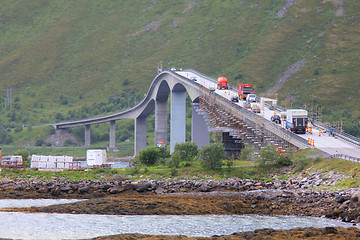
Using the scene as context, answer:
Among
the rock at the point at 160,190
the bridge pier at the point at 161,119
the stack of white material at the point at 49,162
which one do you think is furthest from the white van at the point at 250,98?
the bridge pier at the point at 161,119

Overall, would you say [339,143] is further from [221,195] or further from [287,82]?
[287,82]

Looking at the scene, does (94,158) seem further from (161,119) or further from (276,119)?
(161,119)

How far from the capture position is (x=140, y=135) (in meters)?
158

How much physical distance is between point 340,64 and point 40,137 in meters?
88.1

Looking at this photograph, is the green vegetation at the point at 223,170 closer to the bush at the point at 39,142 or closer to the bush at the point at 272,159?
the bush at the point at 272,159

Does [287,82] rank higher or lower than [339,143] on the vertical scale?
higher

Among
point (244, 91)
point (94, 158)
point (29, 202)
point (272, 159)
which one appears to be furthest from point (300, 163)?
point (244, 91)

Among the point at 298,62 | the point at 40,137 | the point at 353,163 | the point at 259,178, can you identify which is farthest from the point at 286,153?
the point at 298,62

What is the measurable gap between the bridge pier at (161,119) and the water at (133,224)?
8624 cm

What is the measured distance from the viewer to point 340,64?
19362 cm

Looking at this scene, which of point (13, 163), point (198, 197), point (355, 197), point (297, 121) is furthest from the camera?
point (13, 163)

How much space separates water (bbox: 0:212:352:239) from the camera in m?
46.2

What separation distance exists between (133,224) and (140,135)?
108459 millimetres

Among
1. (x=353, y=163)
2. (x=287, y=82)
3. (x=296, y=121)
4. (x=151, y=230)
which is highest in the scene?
(x=287, y=82)
